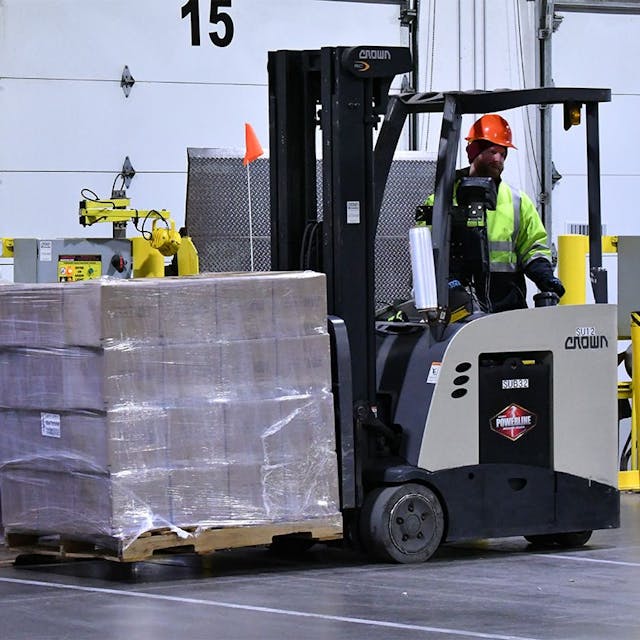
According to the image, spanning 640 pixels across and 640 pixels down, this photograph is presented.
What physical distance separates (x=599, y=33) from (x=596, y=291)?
303 inches

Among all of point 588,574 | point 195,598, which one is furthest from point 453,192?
point 195,598

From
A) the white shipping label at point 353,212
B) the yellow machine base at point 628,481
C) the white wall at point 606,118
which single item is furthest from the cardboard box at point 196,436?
the white wall at point 606,118

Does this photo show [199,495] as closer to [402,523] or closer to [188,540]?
[188,540]

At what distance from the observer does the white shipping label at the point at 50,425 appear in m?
6.73

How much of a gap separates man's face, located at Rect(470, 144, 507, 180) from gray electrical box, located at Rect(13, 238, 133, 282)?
5.05 metres

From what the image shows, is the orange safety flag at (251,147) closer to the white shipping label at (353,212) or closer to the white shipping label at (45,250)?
the white shipping label at (353,212)

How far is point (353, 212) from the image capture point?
7.02m

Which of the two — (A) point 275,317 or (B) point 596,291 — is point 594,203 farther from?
(A) point 275,317

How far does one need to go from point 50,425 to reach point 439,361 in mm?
1637

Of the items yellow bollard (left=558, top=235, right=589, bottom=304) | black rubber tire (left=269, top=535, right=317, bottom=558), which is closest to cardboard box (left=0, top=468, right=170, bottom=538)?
black rubber tire (left=269, top=535, right=317, bottom=558)

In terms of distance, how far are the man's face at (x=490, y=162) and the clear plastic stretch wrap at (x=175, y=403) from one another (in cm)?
117

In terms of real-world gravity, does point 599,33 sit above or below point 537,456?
above

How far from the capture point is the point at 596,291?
7273 millimetres

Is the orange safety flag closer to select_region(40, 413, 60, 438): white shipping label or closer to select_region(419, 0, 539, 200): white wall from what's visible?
select_region(40, 413, 60, 438): white shipping label
